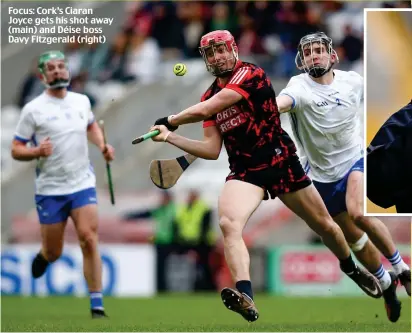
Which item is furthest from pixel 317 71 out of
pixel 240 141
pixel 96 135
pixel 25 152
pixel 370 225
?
pixel 25 152

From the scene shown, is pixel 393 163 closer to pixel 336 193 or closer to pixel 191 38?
pixel 336 193

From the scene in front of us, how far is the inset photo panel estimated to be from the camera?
943 cm

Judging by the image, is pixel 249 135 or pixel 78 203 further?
pixel 78 203

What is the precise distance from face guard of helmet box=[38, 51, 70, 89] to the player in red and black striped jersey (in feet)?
8.25

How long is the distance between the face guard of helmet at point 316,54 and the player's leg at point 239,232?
1563mm

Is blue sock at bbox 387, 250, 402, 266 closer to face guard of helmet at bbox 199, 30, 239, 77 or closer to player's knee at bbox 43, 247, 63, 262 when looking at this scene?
face guard of helmet at bbox 199, 30, 239, 77

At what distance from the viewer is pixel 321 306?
1477cm

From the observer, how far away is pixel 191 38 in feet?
68.5

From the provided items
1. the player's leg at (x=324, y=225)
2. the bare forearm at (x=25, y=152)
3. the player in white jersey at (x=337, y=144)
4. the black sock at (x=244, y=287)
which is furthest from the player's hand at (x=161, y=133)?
the bare forearm at (x=25, y=152)

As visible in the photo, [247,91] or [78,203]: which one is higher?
[247,91]

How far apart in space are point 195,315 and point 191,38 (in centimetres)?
885

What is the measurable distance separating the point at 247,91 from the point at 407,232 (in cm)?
929

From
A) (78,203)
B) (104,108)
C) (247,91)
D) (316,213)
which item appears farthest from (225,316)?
(104,108)

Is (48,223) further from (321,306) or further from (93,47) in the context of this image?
(93,47)
